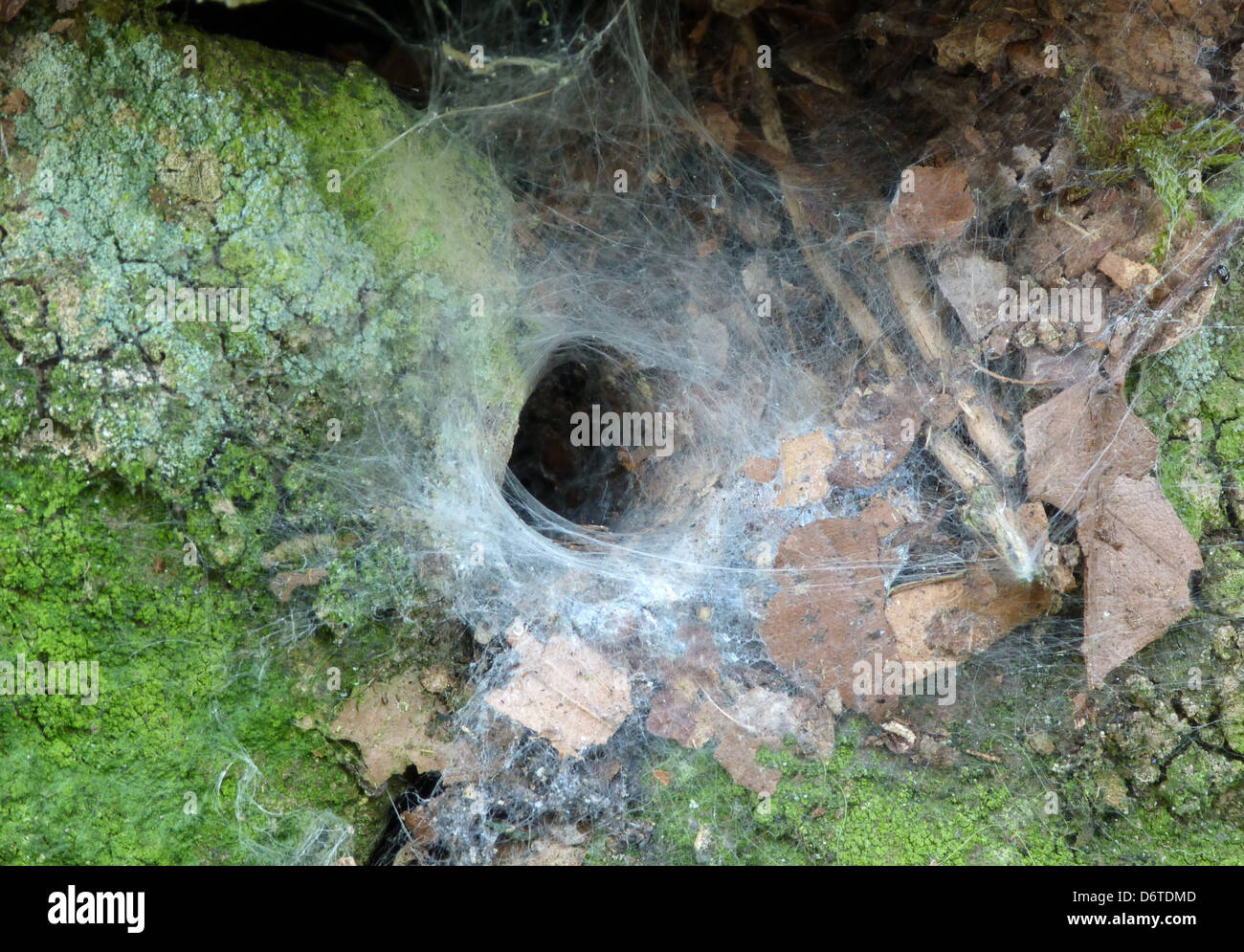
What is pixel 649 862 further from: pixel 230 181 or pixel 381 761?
pixel 230 181

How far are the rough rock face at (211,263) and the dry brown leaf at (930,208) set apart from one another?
6.68 ft

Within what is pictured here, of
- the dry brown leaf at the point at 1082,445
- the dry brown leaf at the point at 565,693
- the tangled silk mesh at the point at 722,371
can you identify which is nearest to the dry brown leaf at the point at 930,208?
the tangled silk mesh at the point at 722,371

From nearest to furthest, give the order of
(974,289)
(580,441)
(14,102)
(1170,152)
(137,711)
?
(14,102) < (137,711) < (1170,152) < (974,289) < (580,441)

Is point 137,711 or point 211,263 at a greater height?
point 211,263

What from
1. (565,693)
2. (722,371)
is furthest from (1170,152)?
(565,693)

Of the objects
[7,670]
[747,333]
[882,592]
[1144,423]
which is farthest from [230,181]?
[1144,423]

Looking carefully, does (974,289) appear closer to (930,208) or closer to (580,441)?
(930,208)

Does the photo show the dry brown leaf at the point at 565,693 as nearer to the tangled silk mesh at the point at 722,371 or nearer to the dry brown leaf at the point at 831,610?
the tangled silk mesh at the point at 722,371

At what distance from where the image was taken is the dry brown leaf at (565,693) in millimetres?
3545

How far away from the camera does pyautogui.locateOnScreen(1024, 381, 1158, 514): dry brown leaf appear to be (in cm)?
351

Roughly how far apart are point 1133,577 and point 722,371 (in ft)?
6.52

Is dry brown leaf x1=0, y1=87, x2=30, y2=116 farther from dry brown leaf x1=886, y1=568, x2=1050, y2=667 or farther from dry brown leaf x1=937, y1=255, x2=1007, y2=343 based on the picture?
dry brown leaf x1=886, y1=568, x2=1050, y2=667

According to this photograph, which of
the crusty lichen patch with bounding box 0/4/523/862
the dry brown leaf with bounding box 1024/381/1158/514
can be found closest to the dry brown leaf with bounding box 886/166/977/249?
the dry brown leaf with bounding box 1024/381/1158/514

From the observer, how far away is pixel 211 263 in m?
3.37
